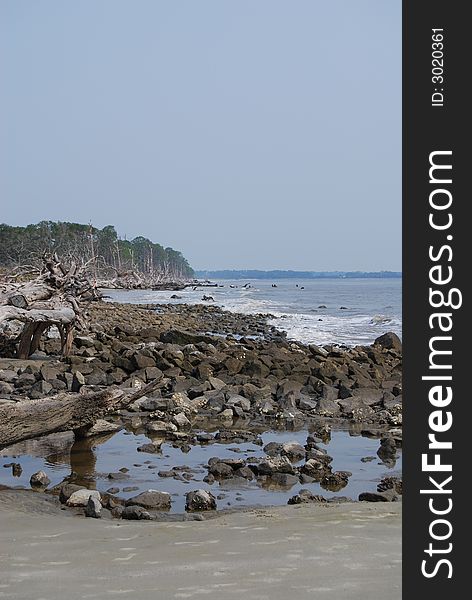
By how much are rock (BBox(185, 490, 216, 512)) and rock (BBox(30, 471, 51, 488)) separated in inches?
63.1

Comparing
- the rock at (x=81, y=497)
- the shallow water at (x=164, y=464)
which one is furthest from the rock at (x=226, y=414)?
the rock at (x=81, y=497)

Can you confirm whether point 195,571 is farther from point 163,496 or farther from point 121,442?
point 121,442

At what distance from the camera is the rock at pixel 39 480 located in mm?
7812

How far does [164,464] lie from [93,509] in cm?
225

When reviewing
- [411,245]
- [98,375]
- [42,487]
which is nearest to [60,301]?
[98,375]

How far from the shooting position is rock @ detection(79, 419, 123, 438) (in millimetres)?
9906

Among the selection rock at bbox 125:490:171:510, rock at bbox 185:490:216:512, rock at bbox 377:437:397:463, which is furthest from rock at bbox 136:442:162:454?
rock at bbox 377:437:397:463

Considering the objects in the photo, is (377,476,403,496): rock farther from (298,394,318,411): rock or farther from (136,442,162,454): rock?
(298,394,318,411): rock

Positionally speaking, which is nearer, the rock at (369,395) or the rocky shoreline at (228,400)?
the rocky shoreline at (228,400)

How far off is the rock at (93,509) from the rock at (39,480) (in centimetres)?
124

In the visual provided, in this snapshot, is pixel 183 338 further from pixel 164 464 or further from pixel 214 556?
pixel 214 556

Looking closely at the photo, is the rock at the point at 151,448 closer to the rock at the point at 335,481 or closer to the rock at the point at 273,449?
the rock at the point at 273,449

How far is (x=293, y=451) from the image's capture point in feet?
30.5

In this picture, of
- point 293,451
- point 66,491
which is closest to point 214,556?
point 66,491
